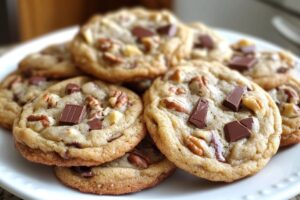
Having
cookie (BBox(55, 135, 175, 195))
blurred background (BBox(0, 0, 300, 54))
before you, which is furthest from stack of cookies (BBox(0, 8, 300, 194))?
blurred background (BBox(0, 0, 300, 54))

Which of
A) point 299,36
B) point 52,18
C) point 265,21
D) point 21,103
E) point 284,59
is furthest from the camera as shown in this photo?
point 52,18

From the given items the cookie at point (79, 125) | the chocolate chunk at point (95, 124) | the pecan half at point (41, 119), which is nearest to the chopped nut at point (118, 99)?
the cookie at point (79, 125)

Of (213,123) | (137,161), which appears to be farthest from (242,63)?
(137,161)

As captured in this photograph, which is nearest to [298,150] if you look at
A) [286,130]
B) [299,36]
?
[286,130]

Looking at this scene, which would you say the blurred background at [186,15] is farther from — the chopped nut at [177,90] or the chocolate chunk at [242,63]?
the chopped nut at [177,90]

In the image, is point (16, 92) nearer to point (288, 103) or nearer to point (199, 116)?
point (199, 116)

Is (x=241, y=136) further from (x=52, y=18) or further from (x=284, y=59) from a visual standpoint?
(x=52, y=18)

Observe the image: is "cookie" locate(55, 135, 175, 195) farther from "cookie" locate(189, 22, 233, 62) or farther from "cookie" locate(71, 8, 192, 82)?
"cookie" locate(189, 22, 233, 62)
